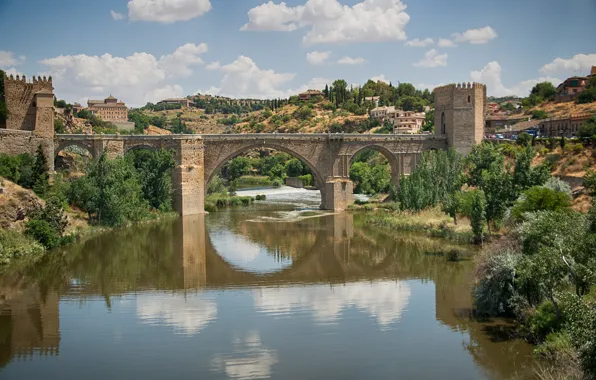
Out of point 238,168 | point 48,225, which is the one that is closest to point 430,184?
point 48,225

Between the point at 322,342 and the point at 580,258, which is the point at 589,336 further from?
the point at 322,342

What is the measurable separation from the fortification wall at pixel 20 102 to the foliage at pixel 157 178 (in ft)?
17.2

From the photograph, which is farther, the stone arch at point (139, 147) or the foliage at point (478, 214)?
the stone arch at point (139, 147)

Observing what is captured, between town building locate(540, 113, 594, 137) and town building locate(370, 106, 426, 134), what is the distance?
1791 centimetres

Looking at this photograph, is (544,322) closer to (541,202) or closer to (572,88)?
(541,202)

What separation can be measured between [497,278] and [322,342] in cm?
421

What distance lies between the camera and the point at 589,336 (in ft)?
29.9

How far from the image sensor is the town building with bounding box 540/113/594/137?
40.2m

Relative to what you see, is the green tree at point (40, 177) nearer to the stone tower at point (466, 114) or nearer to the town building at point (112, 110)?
the stone tower at point (466, 114)

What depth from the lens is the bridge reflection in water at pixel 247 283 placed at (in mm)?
13219

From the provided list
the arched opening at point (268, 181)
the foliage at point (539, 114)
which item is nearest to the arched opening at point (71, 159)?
the arched opening at point (268, 181)

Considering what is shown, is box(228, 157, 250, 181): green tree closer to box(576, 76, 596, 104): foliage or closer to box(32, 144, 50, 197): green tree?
box(576, 76, 596, 104): foliage

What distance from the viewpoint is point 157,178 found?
109 ft

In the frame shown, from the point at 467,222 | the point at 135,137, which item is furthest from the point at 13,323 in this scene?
the point at 135,137
